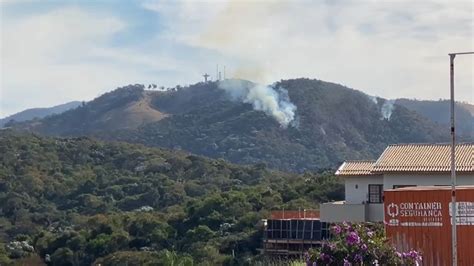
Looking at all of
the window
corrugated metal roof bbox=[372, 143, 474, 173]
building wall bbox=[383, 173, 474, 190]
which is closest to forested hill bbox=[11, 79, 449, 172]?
the window

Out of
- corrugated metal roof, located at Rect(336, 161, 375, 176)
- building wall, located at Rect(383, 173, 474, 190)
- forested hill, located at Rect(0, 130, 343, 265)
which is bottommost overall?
forested hill, located at Rect(0, 130, 343, 265)

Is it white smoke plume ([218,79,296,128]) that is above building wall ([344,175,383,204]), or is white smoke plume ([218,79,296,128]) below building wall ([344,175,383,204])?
above

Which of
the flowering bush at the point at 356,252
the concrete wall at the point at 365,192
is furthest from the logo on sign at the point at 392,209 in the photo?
the concrete wall at the point at 365,192

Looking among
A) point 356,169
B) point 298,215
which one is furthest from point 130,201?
point 356,169

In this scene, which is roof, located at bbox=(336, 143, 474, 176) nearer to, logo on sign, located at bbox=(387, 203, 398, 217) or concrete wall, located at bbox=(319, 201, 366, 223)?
concrete wall, located at bbox=(319, 201, 366, 223)

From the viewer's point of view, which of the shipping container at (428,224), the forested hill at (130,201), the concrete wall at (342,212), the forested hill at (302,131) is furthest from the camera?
the forested hill at (302,131)

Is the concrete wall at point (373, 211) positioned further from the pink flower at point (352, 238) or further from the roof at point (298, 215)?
the pink flower at point (352, 238)
